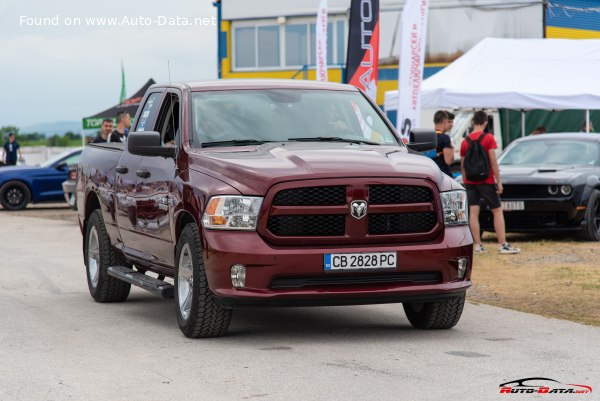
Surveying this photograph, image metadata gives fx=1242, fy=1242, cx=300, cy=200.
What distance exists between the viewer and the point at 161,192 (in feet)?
30.6

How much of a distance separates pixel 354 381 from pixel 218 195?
1.87 meters

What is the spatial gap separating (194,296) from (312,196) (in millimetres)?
1066

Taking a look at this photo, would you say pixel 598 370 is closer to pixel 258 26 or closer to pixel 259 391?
pixel 259 391

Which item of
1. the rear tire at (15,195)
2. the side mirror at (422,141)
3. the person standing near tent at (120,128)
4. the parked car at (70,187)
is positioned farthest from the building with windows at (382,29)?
the side mirror at (422,141)

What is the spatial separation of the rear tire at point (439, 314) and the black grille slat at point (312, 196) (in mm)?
1197

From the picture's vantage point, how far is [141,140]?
30.5ft

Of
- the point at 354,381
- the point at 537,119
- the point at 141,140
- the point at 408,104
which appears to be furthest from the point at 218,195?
the point at 537,119

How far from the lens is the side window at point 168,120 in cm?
1001

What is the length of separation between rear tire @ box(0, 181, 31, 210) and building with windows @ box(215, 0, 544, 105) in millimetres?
14048

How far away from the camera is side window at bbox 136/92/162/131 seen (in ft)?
34.5

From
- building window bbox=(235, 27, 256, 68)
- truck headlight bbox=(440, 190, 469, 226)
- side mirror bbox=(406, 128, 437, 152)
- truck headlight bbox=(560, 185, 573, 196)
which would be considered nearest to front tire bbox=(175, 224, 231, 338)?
truck headlight bbox=(440, 190, 469, 226)

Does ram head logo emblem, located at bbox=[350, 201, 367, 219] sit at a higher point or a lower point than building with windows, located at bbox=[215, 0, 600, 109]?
lower

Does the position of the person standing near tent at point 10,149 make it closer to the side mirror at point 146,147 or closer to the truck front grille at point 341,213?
the side mirror at point 146,147

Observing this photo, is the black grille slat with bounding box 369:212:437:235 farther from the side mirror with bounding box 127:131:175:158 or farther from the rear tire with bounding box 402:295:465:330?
the side mirror with bounding box 127:131:175:158
